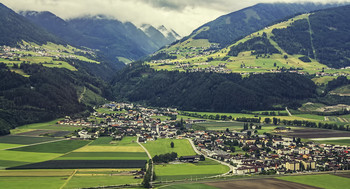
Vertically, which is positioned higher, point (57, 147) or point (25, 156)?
point (57, 147)

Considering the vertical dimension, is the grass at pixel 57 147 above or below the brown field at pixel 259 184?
above

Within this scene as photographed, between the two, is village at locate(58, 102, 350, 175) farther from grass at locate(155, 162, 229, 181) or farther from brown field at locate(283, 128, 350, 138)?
brown field at locate(283, 128, 350, 138)

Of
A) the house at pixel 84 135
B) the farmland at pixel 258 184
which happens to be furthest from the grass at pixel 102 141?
the farmland at pixel 258 184

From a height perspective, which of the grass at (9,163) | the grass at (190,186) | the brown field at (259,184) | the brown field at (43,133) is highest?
the brown field at (43,133)

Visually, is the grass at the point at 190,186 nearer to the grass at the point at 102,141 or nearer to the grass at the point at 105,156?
the grass at the point at 105,156

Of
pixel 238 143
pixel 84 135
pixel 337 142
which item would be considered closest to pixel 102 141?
pixel 84 135

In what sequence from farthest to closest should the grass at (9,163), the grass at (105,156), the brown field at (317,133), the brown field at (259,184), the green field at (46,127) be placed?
1. the green field at (46,127)
2. the brown field at (317,133)
3. the grass at (105,156)
4. the grass at (9,163)
5. the brown field at (259,184)

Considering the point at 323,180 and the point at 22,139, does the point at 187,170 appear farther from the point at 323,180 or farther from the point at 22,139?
the point at 22,139
